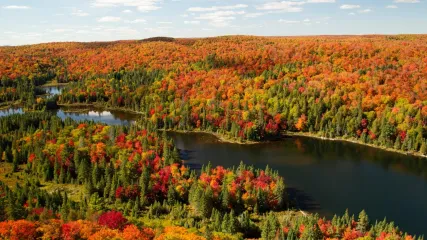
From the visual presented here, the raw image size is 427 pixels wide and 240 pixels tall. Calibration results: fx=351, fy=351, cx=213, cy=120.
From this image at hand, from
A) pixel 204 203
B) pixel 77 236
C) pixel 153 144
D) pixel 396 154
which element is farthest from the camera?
pixel 396 154

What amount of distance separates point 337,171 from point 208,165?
42.1 metres

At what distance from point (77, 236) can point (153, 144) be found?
6384 centimetres

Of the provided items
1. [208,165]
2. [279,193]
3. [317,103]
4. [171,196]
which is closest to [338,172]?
[279,193]

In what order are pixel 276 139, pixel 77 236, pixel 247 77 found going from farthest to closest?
pixel 247 77, pixel 276 139, pixel 77 236

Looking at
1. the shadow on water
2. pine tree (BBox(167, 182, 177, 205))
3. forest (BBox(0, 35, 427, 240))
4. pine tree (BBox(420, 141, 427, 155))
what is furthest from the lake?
pine tree (BBox(167, 182, 177, 205))

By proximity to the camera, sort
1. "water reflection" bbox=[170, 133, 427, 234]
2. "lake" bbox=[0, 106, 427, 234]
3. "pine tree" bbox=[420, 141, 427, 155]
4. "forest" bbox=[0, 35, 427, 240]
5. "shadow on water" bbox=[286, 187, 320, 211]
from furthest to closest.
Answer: "pine tree" bbox=[420, 141, 427, 155]
"water reflection" bbox=[170, 133, 427, 234]
"lake" bbox=[0, 106, 427, 234]
"shadow on water" bbox=[286, 187, 320, 211]
"forest" bbox=[0, 35, 427, 240]

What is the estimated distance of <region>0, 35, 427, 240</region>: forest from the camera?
65312 mm

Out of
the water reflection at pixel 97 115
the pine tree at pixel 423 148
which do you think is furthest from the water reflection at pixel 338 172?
the water reflection at pixel 97 115

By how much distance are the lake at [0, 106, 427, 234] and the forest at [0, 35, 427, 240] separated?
5.95 m

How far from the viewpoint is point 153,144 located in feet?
379

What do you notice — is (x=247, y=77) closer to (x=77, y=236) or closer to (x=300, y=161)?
(x=300, y=161)

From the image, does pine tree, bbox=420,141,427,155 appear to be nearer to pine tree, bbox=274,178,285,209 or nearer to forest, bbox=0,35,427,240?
forest, bbox=0,35,427,240

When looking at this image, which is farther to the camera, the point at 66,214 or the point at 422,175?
the point at 422,175

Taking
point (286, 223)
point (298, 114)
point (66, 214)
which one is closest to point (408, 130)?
point (298, 114)
